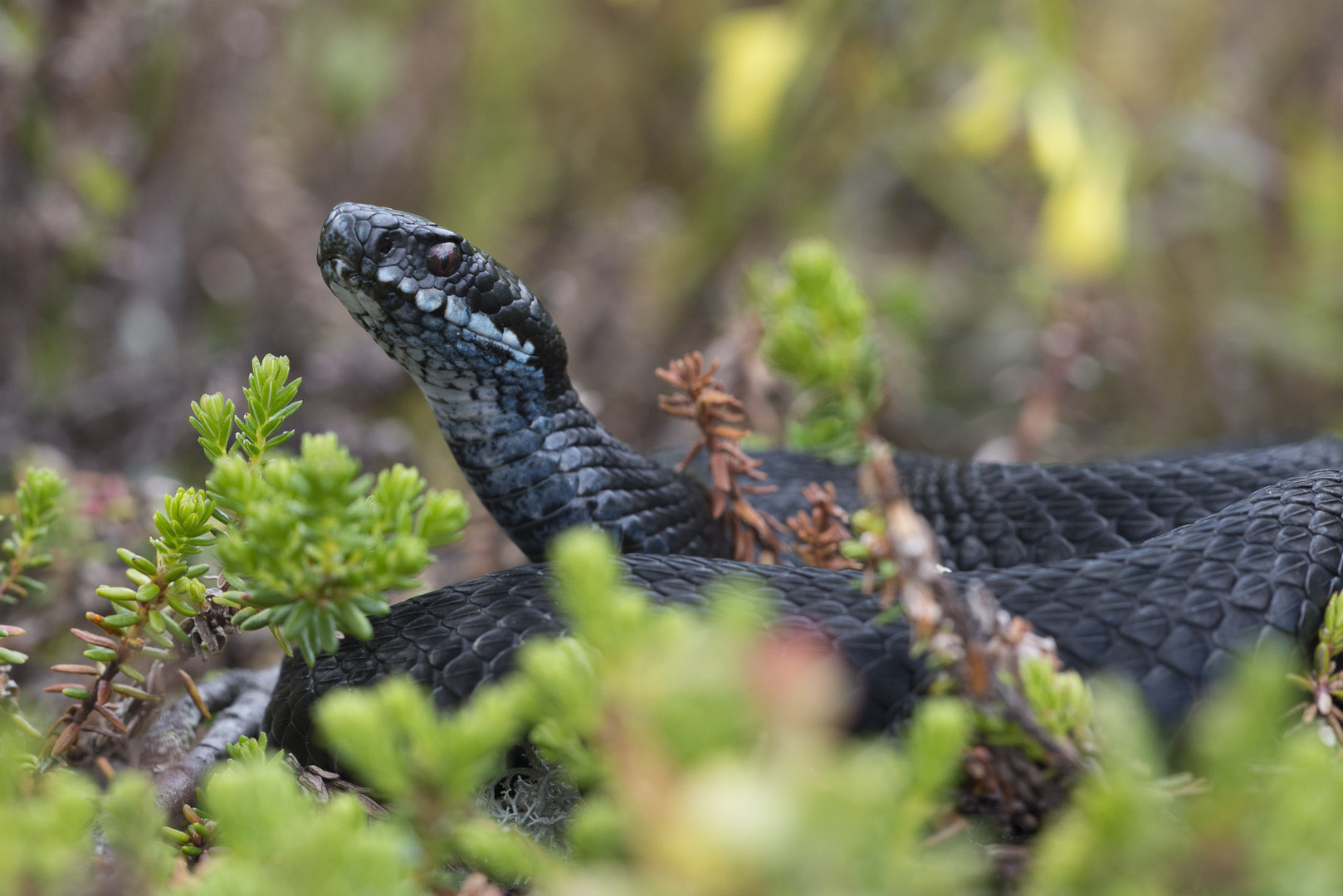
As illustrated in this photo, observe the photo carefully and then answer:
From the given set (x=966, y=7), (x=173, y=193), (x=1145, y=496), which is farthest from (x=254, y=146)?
(x=1145, y=496)

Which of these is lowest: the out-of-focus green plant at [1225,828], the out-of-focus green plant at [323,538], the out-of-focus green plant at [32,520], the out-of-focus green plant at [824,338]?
the out-of-focus green plant at [1225,828]

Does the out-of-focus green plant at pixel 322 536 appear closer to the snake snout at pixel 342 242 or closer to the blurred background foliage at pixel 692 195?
the snake snout at pixel 342 242

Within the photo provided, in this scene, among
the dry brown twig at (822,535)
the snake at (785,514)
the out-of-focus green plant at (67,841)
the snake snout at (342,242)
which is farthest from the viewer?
the dry brown twig at (822,535)

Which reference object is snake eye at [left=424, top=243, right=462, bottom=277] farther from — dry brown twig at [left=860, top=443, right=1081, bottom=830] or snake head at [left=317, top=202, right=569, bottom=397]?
dry brown twig at [left=860, top=443, right=1081, bottom=830]

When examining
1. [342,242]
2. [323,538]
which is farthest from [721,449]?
[323,538]

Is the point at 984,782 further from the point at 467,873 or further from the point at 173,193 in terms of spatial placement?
the point at 173,193

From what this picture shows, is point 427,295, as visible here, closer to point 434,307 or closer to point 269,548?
point 434,307

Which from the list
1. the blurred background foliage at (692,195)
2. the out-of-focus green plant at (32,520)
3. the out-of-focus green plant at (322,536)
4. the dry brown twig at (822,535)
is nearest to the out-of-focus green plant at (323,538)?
the out-of-focus green plant at (322,536)
